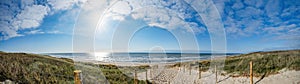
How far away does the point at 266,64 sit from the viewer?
15.2 metres

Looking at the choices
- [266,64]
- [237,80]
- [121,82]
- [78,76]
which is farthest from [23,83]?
[266,64]

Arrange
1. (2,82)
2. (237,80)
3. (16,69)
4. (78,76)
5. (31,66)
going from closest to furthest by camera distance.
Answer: (78,76), (2,82), (16,69), (31,66), (237,80)

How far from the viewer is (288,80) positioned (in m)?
11.1

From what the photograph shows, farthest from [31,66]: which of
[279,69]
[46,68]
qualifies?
[279,69]

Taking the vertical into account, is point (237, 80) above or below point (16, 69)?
below

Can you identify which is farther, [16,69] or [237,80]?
[237,80]

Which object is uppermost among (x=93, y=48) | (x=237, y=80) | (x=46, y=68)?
(x=93, y=48)

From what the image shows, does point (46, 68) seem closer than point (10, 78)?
No

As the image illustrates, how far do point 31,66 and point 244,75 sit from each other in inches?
408

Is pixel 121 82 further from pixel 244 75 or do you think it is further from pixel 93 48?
pixel 244 75

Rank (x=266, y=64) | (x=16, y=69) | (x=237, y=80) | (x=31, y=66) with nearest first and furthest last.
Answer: (x=16, y=69) < (x=31, y=66) < (x=237, y=80) < (x=266, y=64)

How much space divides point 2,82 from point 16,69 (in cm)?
107

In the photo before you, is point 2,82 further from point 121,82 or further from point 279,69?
point 279,69

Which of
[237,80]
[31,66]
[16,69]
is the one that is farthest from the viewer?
[237,80]
